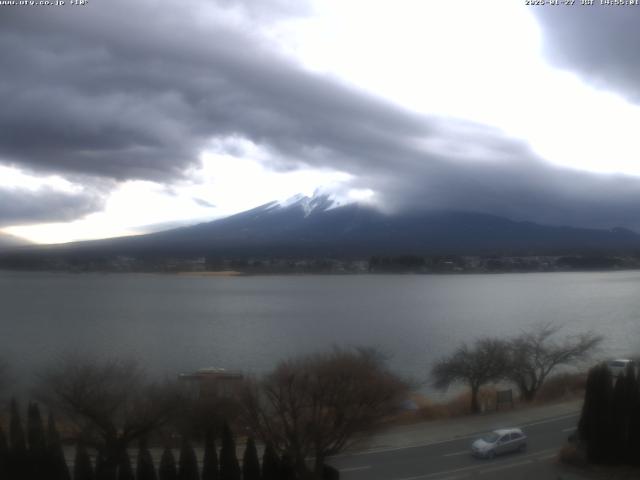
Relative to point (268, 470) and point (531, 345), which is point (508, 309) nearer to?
point (531, 345)

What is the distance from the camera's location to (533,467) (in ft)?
28.4

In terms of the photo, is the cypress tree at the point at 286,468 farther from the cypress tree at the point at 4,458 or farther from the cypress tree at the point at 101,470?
the cypress tree at the point at 4,458

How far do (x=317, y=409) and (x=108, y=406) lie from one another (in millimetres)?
2815

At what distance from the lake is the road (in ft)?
25.0

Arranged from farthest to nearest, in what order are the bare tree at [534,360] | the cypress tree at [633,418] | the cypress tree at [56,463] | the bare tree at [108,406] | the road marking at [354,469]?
the bare tree at [534,360] → the cypress tree at [633,418] → the road marking at [354,469] → the bare tree at [108,406] → the cypress tree at [56,463]

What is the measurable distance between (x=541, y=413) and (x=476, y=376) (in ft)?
8.70

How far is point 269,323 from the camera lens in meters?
32.2

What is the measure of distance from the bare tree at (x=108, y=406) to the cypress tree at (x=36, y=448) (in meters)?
0.69

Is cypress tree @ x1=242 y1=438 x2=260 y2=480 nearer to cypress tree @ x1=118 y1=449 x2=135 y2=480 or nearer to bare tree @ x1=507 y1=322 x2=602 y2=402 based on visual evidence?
cypress tree @ x1=118 y1=449 x2=135 y2=480

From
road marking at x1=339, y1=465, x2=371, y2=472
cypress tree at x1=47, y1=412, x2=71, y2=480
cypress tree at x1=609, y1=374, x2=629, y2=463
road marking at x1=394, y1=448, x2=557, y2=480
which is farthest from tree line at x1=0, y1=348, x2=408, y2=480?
cypress tree at x1=609, y1=374, x2=629, y2=463

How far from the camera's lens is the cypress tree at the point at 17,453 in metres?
7.43

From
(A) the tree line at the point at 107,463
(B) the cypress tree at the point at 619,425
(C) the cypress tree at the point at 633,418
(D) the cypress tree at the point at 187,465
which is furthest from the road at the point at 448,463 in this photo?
(D) the cypress tree at the point at 187,465

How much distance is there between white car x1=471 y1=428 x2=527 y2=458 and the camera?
909 centimetres

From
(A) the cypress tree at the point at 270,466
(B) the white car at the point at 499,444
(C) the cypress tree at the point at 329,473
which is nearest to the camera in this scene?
(A) the cypress tree at the point at 270,466
